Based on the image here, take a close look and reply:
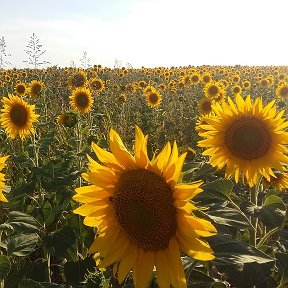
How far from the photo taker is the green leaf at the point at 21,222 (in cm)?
264

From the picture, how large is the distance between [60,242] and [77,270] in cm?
22

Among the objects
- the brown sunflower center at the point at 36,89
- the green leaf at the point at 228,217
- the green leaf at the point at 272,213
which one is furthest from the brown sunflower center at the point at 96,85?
the green leaf at the point at 228,217

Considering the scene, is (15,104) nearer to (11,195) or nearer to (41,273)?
(11,195)

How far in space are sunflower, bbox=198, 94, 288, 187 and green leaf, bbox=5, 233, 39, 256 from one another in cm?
118

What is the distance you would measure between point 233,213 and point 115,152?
0.51 metres

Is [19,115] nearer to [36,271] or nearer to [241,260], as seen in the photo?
[36,271]

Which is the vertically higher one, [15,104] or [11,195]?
[15,104]

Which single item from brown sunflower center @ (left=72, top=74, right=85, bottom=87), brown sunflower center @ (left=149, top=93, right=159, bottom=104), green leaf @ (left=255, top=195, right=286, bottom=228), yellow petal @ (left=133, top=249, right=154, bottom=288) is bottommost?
brown sunflower center @ (left=149, top=93, right=159, bottom=104)

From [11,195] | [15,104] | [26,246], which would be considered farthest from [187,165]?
[15,104]

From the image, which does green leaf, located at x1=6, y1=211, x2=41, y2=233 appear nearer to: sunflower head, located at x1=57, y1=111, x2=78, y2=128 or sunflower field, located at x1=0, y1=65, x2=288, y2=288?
sunflower field, located at x1=0, y1=65, x2=288, y2=288

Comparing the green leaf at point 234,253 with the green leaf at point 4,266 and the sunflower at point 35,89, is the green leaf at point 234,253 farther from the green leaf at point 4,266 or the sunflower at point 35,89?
the sunflower at point 35,89

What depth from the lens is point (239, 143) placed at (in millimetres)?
2580

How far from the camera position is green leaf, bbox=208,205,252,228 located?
1.62 meters

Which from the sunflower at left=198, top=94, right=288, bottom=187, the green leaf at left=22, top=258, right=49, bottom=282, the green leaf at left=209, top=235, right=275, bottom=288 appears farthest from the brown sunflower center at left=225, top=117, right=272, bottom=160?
the green leaf at left=22, top=258, right=49, bottom=282
